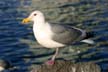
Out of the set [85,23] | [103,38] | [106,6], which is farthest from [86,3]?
[103,38]

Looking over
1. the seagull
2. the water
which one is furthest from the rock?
the water

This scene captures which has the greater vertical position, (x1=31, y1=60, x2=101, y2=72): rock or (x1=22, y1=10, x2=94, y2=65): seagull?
(x1=22, y1=10, x2=94, y2=65): seagull

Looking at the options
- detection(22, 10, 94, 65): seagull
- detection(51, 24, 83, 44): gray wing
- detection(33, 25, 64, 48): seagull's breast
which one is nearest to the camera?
detection(33, 25, 64, 48): seagull's breast

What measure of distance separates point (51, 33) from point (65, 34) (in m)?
0.95

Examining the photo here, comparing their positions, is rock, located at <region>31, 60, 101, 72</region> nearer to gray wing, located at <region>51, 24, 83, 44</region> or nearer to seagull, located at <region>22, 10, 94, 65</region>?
seagull, located at <region>22, 10, 94, 65</region>

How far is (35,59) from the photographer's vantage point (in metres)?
16.4

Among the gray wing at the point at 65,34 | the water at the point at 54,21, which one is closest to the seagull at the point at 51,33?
the gray wing at the point at 65,34

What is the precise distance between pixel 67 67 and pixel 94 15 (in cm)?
1153

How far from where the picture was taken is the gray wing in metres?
13.0

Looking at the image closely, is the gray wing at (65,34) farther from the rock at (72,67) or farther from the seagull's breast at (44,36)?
the rock at (72,67)

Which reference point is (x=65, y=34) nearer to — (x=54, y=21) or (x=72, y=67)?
(x=72, y=67)

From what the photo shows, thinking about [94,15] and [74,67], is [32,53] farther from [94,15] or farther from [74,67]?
[94,15]

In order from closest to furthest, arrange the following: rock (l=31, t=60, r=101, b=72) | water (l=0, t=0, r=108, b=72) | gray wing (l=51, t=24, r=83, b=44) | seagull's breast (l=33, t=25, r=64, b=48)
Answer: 1. rock (l=31, t=60, r=101, b=72)
2. seagull's breast (l=33, t=25, r=64, b=48)
3. gray wing (l=51, t=24, r=83, b=44)
4. water (l=0, t=0, r=108, b=72)

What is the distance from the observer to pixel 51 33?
12.8m
